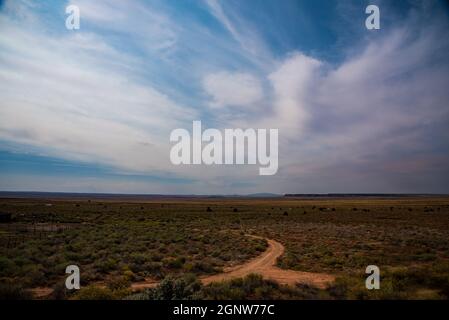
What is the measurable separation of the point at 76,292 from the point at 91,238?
14375 mm

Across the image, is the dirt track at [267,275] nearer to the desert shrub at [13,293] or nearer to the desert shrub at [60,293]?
the desert shrub at [60,293]

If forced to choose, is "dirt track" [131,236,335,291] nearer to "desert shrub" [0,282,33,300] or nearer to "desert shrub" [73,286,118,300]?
"desert shrub" [73,286,118,300]

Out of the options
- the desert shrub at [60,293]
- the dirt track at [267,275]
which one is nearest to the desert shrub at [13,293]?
the desert shrub at [60,293]

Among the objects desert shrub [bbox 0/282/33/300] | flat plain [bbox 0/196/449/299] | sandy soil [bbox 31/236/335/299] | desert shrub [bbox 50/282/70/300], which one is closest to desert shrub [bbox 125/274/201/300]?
flat plain [bbox 0/196/449/299]

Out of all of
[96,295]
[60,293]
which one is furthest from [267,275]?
[60,293]

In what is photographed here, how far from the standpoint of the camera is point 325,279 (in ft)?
44.3

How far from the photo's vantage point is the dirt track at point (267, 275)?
509 inches

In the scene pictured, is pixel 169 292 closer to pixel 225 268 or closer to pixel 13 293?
pixel 13 293

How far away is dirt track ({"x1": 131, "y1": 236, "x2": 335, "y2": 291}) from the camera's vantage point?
12927 millimetres

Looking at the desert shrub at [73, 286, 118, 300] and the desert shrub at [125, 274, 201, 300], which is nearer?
the desert shrub at [125, 274, 201, 300]

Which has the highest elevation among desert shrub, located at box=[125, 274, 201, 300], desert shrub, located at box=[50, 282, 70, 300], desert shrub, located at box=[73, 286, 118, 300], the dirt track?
desert shrub, located at box=[125, 274, 201, 300]

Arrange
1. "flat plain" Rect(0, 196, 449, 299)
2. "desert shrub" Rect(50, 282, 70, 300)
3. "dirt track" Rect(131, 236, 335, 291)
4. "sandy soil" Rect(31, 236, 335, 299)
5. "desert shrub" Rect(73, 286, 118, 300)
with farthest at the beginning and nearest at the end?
"dirt track" Rect(131, 236, 335, 291) < "sandy soil" Rect(31, 236, 335, 299) < "desert shrub" Rect(50, 282, 70, 300) < "flat plain" Rect(0, 196, 449, 299) < "desert shrub" Rect(73, 286, 118, 300)

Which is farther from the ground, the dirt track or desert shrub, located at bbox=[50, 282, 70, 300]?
desert shrub, located at bbox=[50, 282, 70, 300]
